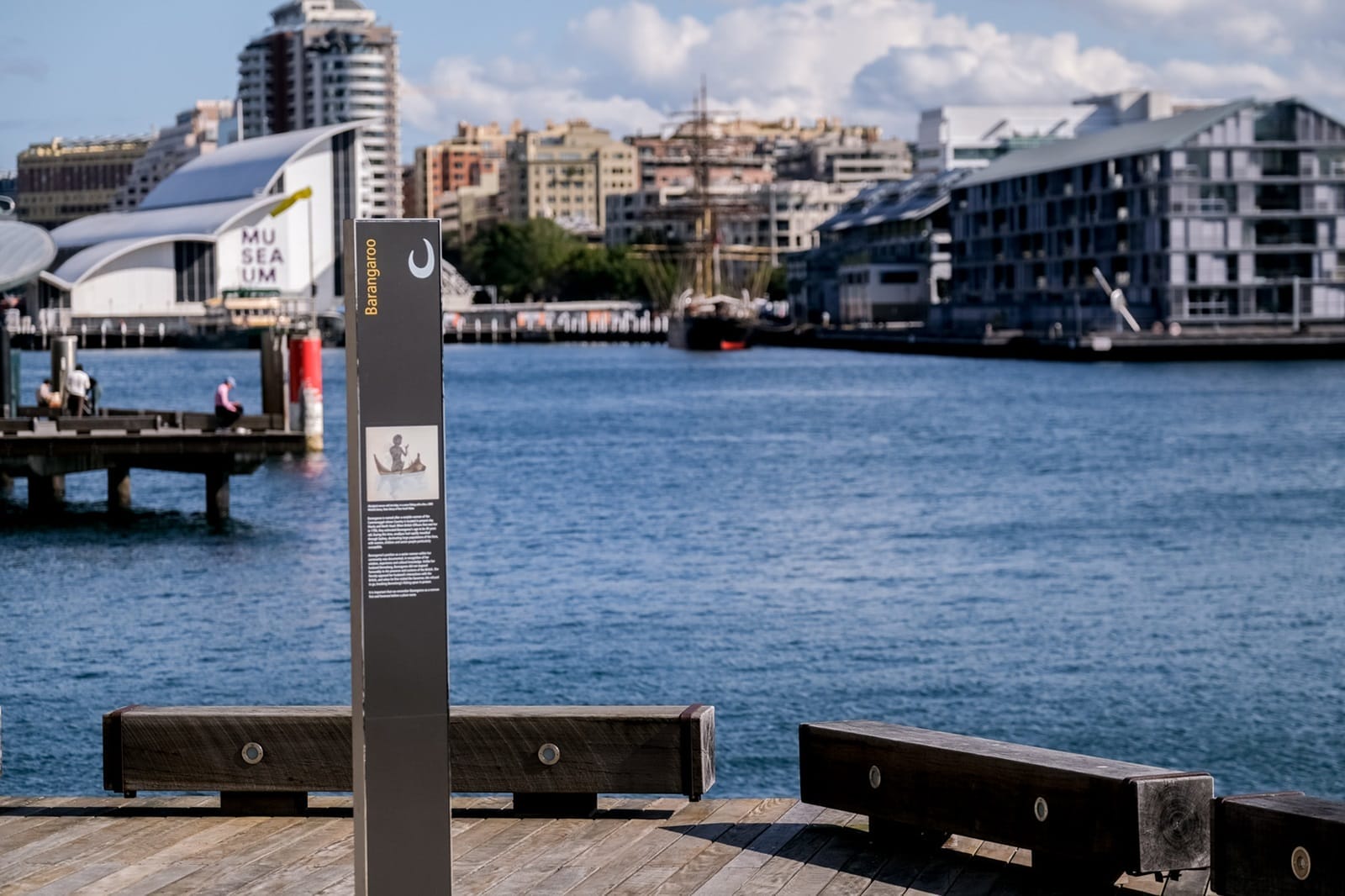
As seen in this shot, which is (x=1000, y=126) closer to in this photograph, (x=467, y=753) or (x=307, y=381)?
(x=307, y=381)

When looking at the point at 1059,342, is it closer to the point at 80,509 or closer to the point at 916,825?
the point at 80,509

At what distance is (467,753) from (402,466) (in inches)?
89.4

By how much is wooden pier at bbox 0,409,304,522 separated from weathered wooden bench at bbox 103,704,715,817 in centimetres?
2399

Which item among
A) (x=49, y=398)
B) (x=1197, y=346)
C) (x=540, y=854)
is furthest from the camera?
(x=1197, y=346)

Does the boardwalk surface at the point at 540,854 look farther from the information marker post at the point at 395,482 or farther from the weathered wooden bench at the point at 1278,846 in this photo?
the information marker post at the point at 395,482

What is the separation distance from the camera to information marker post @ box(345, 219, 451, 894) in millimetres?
6188

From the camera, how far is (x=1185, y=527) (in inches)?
1400

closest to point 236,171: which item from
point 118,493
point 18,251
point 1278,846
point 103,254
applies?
point 103,254

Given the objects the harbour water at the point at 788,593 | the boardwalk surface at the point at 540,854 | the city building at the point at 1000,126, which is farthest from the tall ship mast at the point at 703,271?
the boardwalk surface at the point at 540,854

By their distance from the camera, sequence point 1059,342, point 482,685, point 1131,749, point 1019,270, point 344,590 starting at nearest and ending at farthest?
1. point 1131,749
2. point 482,685
3. point 344,590
4. point 1059,342
5. point 1019,270

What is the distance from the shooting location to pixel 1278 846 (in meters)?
6.38

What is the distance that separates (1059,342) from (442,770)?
99.3m

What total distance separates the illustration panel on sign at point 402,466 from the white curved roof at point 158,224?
156m

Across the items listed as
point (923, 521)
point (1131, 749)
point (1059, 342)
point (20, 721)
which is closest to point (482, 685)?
point (20, 721)
